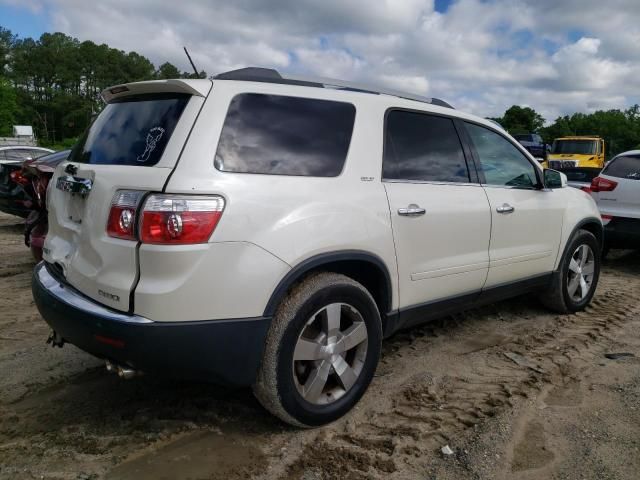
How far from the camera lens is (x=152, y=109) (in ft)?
8.94

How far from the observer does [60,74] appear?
9075cm

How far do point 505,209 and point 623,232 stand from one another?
12.7 ft

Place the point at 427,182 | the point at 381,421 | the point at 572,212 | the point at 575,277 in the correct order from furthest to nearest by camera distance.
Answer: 1. the point at 575,277
2. the point at 572,212
3. the point at 427,182
4. the point at 381,421

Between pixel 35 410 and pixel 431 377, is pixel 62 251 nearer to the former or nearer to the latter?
pixel 35 410

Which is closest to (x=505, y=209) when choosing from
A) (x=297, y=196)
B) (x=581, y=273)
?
(x=581, y=273)

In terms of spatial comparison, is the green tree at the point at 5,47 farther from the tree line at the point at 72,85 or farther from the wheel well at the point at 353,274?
the wheel well at the point at 353,274

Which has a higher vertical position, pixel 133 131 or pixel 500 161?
pixel 133 131

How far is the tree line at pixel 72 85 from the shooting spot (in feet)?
258

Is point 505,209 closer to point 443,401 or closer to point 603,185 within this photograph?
point 443,401

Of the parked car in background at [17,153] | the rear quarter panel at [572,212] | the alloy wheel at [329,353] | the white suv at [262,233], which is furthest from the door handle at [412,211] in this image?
the parked car in background at [17,153]

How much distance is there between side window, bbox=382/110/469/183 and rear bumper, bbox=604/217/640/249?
4.19 m

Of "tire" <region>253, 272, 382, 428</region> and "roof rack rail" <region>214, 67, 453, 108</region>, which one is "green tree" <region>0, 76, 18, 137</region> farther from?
"tire" <region>253, 272, 382, 428</region>

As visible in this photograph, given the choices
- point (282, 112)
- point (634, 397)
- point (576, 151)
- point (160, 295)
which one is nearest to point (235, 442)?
point (160, 295)

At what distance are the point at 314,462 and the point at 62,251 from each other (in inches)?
67.6
